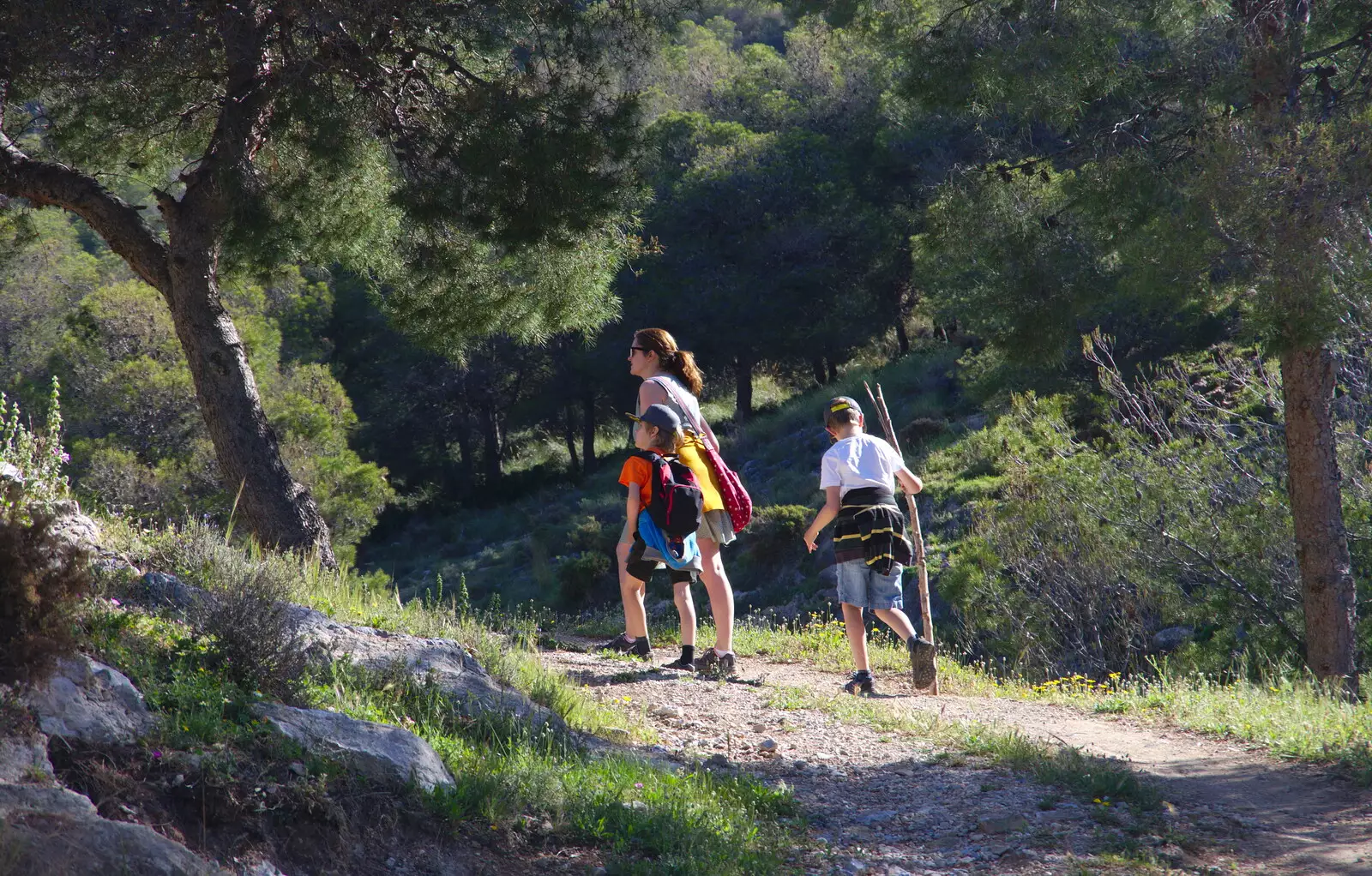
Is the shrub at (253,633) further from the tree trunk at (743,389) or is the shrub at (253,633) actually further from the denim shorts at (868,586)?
the tree trunk at (743,389)

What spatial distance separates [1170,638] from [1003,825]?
6944 millimetres

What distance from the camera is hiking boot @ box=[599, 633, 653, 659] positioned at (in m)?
6.91

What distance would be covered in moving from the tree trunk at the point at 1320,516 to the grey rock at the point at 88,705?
6.41 m

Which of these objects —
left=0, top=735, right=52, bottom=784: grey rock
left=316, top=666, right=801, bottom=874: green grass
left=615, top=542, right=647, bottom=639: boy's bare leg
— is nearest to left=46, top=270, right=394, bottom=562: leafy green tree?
left=615, top=542, right=647, bottom=639: boy's bare leg

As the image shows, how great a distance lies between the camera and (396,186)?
7.44 m

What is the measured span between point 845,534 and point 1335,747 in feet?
8.12

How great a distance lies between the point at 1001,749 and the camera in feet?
A: 15.8

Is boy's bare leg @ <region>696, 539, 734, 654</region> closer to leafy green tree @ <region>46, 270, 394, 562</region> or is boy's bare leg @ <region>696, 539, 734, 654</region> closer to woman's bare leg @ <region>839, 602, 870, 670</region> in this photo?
woman's bare leg @ <region>839, 602, 870, 670</region>

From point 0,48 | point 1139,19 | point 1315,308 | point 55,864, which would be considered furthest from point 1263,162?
point 0,48

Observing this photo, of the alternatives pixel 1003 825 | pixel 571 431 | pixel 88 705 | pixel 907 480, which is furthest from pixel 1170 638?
pixel 571 431

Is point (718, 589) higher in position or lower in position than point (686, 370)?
lower

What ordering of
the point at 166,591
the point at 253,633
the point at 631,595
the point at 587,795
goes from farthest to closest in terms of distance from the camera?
the point at 631,595
the point at 166,591
the point at 253,633
the point at 587,795

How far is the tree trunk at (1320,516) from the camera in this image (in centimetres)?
684

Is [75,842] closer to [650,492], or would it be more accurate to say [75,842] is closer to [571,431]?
[650,492]
